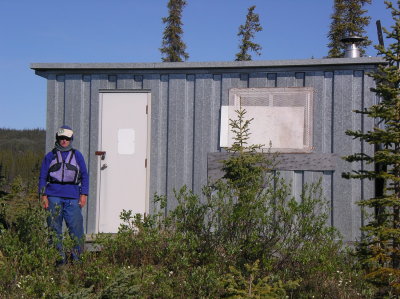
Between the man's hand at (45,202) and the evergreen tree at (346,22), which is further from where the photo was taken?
the evergreen tree at (346,22)

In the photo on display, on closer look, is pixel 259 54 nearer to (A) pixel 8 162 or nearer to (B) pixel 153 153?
(A) pixel 8 162

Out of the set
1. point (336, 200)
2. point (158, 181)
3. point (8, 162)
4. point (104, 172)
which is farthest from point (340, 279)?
point (8, 162)

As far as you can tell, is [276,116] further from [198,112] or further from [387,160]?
[387,160]

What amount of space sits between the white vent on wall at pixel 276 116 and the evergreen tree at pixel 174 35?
75.5ft

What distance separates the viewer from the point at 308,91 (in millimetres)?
8281

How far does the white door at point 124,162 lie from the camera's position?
869 centimetres

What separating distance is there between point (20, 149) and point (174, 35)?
17.2m

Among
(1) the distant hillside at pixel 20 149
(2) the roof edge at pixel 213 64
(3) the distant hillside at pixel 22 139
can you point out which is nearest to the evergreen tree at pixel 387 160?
(2) the roof edge at pixel 213 64

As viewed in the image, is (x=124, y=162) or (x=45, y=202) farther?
(x=124, y=162)

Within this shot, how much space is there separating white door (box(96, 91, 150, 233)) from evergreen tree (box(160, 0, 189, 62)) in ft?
74.1

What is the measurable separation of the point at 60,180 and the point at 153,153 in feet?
7.05

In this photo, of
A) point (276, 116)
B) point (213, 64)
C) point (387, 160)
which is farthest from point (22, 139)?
point (387, 160)

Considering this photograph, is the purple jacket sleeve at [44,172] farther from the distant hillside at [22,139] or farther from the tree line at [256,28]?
the distant hillside at [22,139]

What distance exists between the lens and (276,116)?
8.35 metres
